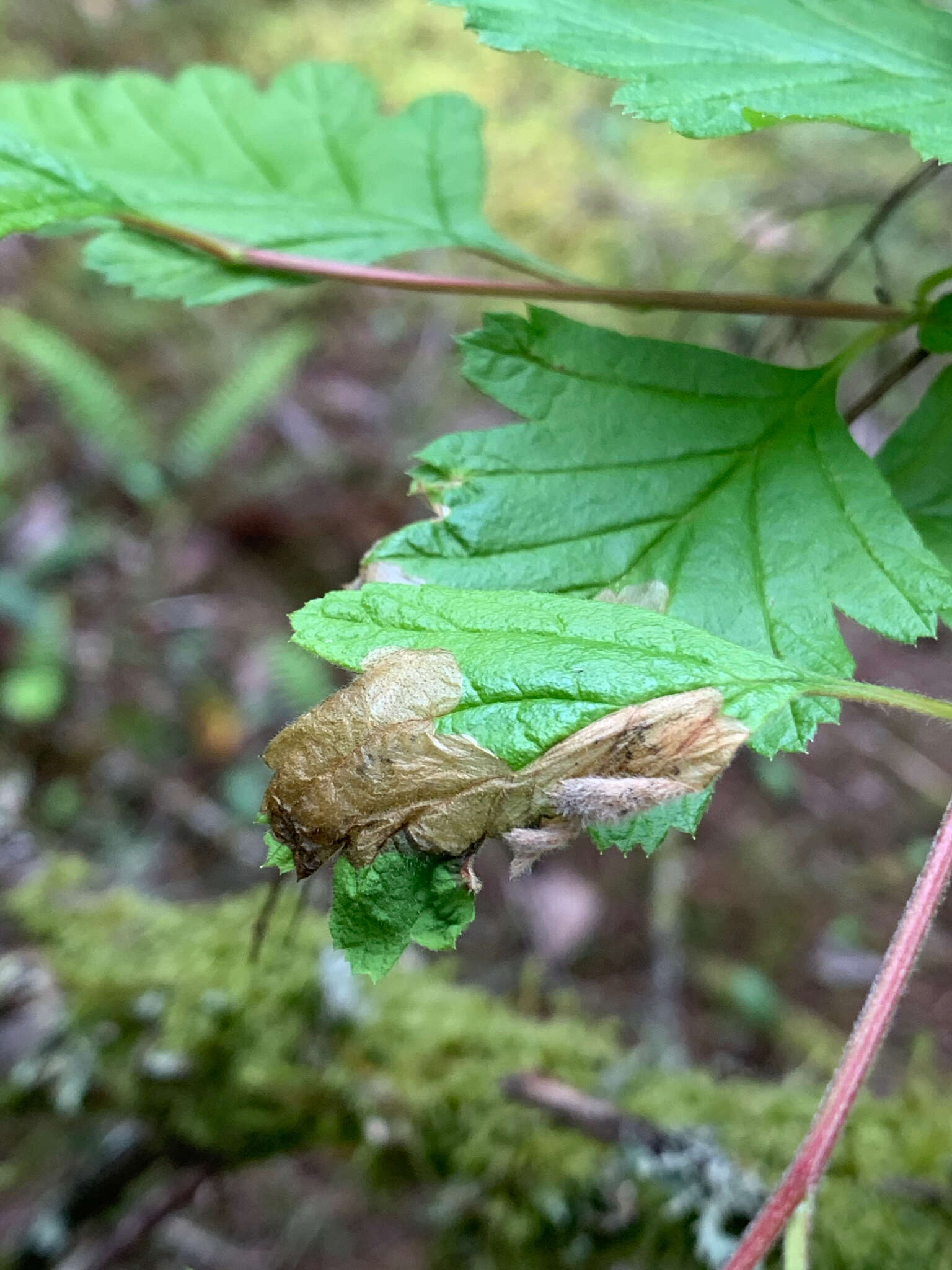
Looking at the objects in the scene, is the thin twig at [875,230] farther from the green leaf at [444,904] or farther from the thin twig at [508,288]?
the green leaf at [444,904]

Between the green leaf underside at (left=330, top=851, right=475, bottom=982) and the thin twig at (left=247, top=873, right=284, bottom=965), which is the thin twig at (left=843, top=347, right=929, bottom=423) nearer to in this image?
the green leaf underside at (left=330, top=851, right=475, bottom=982)

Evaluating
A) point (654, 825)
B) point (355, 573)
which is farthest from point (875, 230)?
point (355, 573)

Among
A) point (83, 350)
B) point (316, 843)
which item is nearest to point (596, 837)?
point (316, 843)

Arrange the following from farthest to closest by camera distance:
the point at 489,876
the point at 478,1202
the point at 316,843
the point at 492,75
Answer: the point at 492,75 < the point at 489,876 < the point at 478,1202 < the point at 316,843

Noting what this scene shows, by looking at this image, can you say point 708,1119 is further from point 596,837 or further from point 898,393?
point 898,393

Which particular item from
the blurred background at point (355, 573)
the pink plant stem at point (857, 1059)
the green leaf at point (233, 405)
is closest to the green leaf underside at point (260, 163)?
the pink plant stem at point (857, 1059)

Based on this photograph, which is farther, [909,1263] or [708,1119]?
[708,1119]

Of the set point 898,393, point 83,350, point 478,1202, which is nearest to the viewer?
point 478,1202
